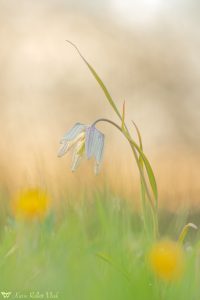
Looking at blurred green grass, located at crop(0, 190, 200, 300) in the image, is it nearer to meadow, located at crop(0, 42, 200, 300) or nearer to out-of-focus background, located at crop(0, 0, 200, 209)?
meadow, located at crop(0, 42, 200, 300)

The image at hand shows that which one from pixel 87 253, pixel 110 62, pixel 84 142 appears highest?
pixel 110 62

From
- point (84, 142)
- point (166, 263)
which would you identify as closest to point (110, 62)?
point (84, 142)

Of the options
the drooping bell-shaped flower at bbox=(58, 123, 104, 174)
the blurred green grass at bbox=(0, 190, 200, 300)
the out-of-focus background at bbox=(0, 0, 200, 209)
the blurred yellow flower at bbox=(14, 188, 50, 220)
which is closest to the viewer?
the blurred green grass at bbox=(0, 190, 200, 300)

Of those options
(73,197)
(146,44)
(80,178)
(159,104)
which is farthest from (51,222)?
(146,44)

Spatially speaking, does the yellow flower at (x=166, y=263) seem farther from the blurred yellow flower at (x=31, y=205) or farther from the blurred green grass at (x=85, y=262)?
the blurred yellow flower at (x=31, y=205)

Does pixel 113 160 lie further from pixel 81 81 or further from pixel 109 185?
pixel 81 81

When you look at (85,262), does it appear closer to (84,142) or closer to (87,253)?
(87,253)

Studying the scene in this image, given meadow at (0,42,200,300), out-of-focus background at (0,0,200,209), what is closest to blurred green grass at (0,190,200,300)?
meadow at (0,42,200,300)
